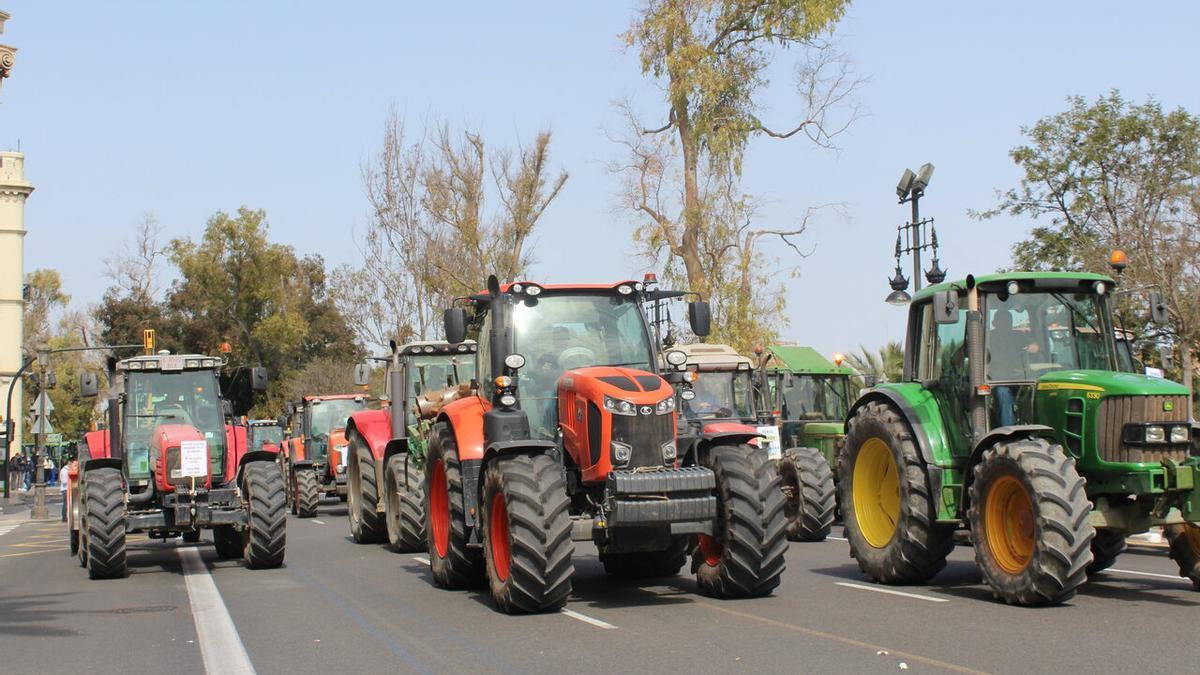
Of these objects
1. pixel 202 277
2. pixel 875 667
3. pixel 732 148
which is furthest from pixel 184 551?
pixel 202 277

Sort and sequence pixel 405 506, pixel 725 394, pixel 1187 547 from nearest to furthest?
pixel 1187 547
pixel 405 506
pixel 725 394

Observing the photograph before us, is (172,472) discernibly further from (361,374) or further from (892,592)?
(892,592)

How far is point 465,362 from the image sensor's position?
70.0 feet

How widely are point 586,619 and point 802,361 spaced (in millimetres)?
12512

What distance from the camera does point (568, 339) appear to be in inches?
500

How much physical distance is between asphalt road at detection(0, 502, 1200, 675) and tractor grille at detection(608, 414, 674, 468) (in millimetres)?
1299

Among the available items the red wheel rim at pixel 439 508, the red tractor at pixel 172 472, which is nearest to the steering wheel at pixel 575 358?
the red wheel rim at pixel 439 508

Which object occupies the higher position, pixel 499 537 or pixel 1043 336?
pixel 1043 336

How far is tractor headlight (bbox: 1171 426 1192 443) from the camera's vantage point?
10.7m

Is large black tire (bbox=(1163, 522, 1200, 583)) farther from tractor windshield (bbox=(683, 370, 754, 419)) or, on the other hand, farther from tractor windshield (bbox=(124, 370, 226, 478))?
tractor windshield (bbox=(124, 370, 226, 478))

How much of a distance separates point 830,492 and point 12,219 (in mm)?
61111

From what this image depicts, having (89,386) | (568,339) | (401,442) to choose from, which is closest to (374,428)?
(401,442)

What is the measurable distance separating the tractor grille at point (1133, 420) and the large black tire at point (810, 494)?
673 centimetres

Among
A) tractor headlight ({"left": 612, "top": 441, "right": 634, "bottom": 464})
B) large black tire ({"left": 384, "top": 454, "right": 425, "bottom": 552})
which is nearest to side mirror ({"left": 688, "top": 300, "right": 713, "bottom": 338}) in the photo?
tractor headlight ({"left": 612, "top": 441, "right": 634, "bottom": 464})
